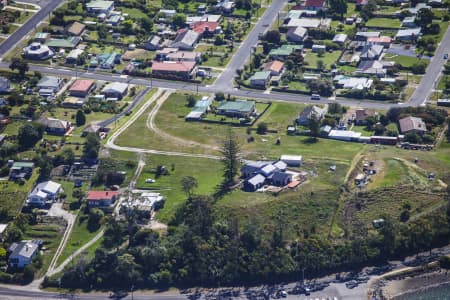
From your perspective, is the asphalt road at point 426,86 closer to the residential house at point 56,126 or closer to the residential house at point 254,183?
the residential house at point 254,183

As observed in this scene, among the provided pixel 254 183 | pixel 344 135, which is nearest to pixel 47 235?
pixel 254 183

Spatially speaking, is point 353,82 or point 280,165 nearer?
point 280,165

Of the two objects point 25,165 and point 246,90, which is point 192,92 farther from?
point 25,165

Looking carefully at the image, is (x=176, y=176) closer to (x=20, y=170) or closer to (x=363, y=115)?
(x=20, y=170)

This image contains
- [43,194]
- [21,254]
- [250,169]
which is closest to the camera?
[21,254]

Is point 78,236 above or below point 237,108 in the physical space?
below

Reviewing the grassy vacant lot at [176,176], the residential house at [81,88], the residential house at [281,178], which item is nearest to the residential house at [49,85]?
the residential house at [81,88]
